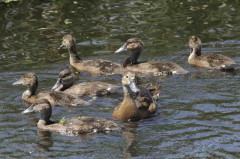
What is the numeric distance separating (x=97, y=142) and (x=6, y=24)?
8.70 metres

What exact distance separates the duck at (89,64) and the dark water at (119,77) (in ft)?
0.65

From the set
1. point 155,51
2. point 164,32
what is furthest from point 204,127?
point 164,32

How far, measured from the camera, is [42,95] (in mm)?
12516

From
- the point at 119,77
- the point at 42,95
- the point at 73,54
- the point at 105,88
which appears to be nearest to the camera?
the point at 42,95

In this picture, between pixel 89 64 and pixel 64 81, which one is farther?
pixel 89 64

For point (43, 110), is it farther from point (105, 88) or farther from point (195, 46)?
point (195, 46)

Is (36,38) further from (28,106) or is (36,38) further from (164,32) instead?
(28,106)

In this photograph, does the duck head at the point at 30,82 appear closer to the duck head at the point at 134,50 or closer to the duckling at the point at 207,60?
the duck head at the point at 134,50

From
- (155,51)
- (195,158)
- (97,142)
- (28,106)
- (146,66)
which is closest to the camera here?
(195,158)

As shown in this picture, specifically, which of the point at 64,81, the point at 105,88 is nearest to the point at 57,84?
the point at 64,81

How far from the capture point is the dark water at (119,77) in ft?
32.2

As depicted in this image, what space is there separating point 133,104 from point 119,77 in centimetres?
299

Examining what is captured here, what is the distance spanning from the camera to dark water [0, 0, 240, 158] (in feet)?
32.2

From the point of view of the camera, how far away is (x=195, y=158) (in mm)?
9211
